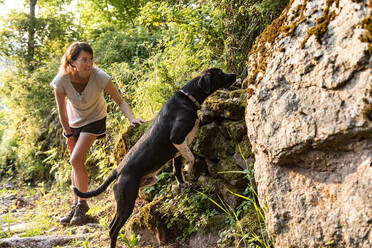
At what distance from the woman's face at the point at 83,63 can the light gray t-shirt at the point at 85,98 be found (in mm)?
189

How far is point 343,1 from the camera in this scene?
2004 mm

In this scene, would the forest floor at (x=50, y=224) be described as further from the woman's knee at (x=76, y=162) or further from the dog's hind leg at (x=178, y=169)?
the dog's hind leg at (x=178, y=169)

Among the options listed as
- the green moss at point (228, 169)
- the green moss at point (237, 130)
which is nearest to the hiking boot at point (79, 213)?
the green moss at point (228, 169)

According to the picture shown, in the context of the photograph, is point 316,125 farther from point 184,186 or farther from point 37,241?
point 37,241

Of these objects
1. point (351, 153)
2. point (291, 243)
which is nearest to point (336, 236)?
point (291, 243)

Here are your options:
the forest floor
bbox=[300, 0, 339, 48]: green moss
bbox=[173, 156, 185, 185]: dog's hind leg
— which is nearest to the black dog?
bbox=[173, 156, 185, 185]: dog's hind leg

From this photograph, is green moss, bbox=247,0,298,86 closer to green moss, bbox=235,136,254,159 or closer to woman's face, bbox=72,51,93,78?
green moss, bbox=235,136,254,159

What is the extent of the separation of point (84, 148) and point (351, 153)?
3.40 meters

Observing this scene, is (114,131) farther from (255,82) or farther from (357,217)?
(357,217)

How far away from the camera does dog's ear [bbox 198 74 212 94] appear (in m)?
3.70

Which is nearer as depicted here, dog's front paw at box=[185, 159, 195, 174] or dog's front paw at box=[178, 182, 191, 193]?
dog's front paw at box=[185, 159, 195, 174]

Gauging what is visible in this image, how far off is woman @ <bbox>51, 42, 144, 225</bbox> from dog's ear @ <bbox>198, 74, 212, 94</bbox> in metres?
1.04

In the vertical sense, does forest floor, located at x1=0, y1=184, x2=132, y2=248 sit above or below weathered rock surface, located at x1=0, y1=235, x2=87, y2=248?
below

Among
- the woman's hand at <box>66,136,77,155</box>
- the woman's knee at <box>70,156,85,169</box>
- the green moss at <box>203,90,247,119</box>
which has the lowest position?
the woman's knee at <box>70,156,85,169</box>
